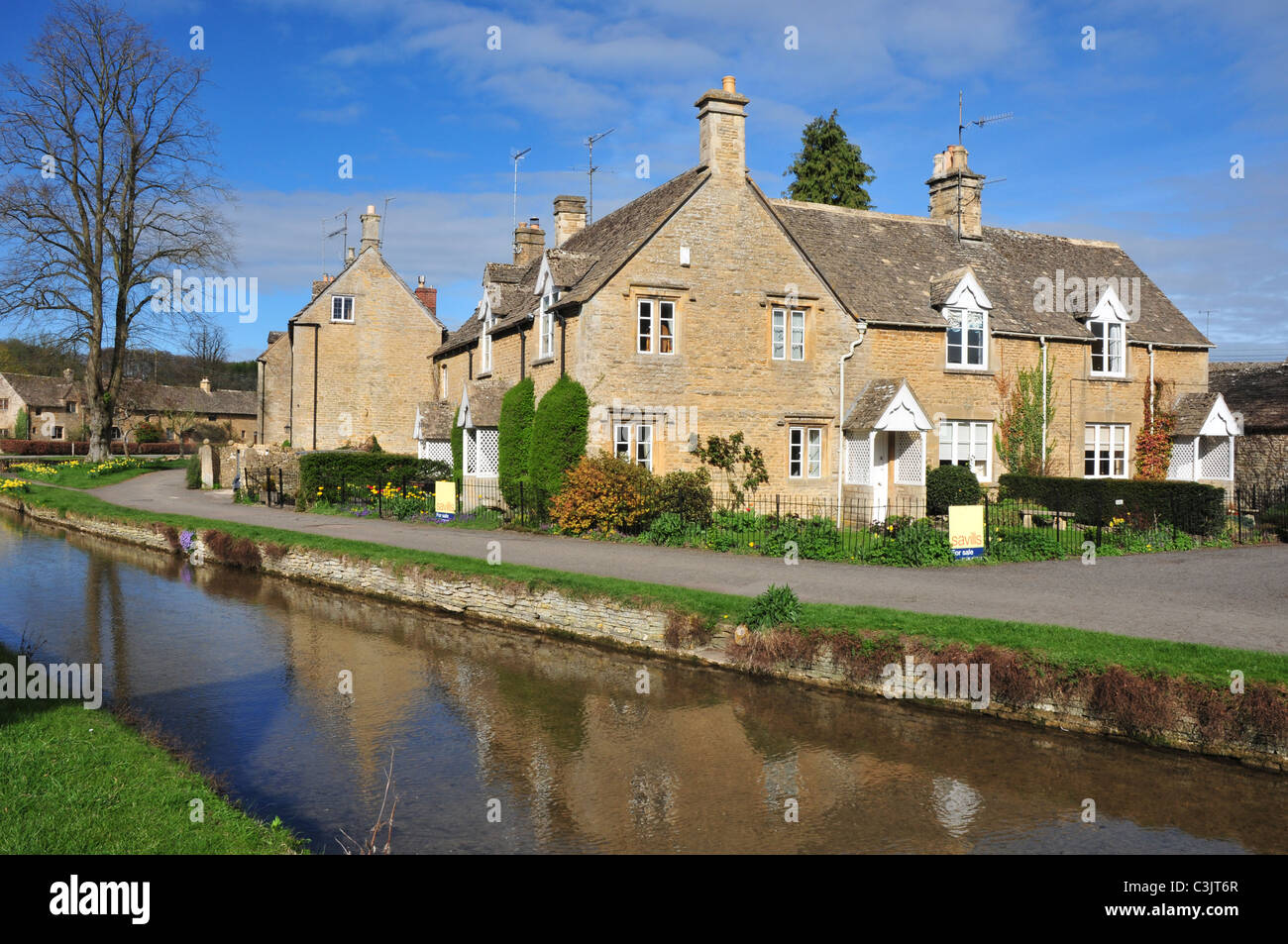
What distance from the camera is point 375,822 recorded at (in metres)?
7.67

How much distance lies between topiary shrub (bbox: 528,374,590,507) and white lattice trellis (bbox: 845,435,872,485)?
7.88m

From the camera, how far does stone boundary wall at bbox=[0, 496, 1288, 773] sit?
9266mm

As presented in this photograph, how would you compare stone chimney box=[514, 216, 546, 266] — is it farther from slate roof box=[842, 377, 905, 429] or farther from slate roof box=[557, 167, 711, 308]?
slate roof box=[842, 377, 905, 429]

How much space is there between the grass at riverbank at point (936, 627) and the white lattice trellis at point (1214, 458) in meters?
23.3

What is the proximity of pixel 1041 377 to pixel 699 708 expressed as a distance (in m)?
22.1

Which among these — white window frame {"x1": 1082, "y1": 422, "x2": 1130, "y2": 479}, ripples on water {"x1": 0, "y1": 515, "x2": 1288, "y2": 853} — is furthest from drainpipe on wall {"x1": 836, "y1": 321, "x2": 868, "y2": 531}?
ripples on water {"x1": 0, "y1": 515, "x2": 1288, "y2": 853}

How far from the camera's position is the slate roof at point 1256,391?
105 feet

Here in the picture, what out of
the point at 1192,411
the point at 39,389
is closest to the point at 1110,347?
the point at 1192,411

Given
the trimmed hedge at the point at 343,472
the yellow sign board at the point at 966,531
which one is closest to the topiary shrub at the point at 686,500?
the yellow sign board at the point at 966,531

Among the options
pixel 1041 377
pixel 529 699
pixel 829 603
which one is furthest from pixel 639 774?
pixel 1041 377

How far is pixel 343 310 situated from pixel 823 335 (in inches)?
937

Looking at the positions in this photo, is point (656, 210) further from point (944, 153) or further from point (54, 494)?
point (54, 494)

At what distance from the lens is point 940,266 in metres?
29.9

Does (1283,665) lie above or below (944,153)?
below
